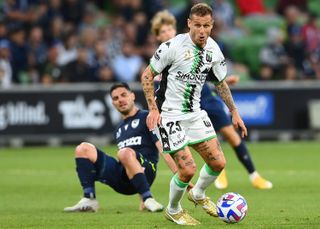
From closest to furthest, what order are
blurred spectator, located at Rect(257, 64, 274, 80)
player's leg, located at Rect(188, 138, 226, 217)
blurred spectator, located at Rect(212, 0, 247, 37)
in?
1. player's leg, located at Rect(188, 138, 226, 217)
2. blurred spectator, located at Rect(257, 64, 274, 80)
3. blurred spectator, located at Rect(212, 0, 247, 37)

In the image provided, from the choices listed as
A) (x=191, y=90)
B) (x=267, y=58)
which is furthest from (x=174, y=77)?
(x=267, y=58)

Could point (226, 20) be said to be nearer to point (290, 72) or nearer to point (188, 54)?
point (290, 72)

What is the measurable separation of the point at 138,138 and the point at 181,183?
1509 millimetres

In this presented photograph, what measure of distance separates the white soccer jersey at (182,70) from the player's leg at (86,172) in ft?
4.15

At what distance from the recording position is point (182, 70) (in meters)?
9.09

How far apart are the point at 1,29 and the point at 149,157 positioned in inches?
480

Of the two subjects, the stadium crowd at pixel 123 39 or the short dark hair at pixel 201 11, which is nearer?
the short dark hair at pixel 201 11

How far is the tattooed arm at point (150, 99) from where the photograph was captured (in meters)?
8.68

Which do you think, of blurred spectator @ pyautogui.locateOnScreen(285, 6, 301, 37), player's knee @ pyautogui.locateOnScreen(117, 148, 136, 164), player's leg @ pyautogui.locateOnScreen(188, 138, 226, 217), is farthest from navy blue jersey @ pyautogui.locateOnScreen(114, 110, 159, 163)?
blurred spectator @ pyautogui.locateOnScreen(285, 6, 301, 37)

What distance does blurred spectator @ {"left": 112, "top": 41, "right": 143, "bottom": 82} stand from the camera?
875 inches

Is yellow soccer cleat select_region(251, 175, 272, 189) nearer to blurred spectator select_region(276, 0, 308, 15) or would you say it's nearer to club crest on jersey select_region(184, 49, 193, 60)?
club crest on jersey select_region(184, 49, 193, 60)

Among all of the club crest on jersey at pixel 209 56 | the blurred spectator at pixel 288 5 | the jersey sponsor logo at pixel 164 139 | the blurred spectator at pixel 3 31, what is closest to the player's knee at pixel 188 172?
the jersey sponsor logo at pixel 164 139

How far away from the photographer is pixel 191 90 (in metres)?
9.17

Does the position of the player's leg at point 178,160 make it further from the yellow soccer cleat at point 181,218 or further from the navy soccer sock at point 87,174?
the navy soccer sock at point 87,174
